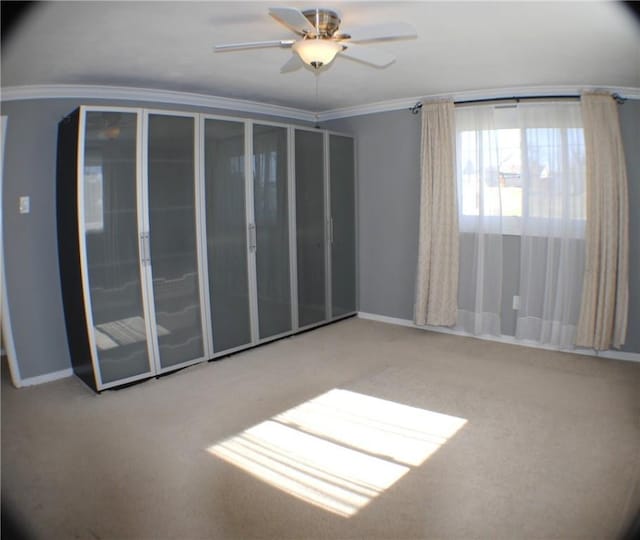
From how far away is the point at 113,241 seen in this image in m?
3.28

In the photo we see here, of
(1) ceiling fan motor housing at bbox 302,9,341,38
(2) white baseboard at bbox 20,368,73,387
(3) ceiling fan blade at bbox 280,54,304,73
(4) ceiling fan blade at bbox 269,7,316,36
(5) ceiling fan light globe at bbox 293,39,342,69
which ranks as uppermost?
(1) ceiling fan motor housing at bbox 302,9,341,38

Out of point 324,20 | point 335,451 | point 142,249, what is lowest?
point 335,451

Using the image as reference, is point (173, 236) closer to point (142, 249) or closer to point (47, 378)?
point (142, 249)

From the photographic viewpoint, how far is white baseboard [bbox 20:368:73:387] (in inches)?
138

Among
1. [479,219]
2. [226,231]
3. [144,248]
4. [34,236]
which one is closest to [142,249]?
[144,248]

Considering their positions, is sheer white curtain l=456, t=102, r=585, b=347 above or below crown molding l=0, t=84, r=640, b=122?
below

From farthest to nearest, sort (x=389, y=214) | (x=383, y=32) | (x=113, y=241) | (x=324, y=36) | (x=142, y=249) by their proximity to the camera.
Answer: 1. (x=389, y=214)
2. (x=142, y=249)
3. (x=113, y=241)
4. (x=324, y=36)
5. (x=383, y=32)

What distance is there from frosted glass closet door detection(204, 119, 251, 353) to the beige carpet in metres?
0.39

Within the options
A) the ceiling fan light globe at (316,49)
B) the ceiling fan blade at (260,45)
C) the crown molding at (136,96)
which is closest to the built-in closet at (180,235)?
the crown molding at (136,96)

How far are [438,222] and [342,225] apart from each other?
107cm

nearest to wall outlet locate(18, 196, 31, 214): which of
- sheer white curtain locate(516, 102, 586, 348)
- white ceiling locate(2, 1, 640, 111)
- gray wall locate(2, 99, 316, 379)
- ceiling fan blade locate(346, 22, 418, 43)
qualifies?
gray wall locate(2, 99, 316, 379)

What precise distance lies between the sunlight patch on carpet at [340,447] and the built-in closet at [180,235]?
1.23m

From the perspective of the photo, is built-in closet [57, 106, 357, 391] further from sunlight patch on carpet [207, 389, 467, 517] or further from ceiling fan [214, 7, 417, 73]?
ceiling fan [214, 7, 417, 73]

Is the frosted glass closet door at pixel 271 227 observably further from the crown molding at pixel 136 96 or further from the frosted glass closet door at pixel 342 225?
the frosted glass closet door at pixel 342 225
